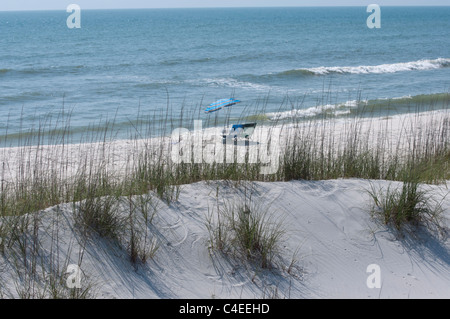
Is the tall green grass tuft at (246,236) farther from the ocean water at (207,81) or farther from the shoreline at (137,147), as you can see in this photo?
the ocean water at (207,81)

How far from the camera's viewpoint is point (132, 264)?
3.68m

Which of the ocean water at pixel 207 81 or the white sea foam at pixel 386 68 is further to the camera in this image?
the white sea foam at pixel 386 68

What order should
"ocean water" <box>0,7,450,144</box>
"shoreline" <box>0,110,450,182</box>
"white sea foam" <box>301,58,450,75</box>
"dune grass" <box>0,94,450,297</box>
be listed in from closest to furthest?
"dune grass" <box>0,94,450,297</box> → "shoreline" <box>0,110,450,182</box> → "ocean water" <box>0,7,450,144</box> → "white sea foam" <box>301,58,450,75</box>

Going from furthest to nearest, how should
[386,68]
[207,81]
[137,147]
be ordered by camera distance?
[386,68] < [207,81] < [137,147]

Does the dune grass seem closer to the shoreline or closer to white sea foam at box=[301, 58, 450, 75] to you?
the shoreline

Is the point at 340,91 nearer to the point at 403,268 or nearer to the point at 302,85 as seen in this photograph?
the point at 302,85

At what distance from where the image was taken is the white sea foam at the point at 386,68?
22.3 metres

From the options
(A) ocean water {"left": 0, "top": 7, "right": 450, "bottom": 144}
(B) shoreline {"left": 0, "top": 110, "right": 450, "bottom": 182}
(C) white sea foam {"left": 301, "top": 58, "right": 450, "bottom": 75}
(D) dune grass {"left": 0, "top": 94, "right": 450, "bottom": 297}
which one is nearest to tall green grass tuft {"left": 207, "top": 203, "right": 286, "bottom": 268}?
(D) dune grass {"left": 0, "top": 94, "right": 450, "bottom": 297}

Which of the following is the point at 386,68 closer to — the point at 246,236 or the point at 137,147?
the point at 137,147

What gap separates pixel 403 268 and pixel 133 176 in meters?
2.58

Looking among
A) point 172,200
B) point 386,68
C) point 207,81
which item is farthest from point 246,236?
point 386,68

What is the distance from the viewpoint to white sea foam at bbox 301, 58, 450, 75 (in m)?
22.3

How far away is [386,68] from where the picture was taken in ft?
75.8

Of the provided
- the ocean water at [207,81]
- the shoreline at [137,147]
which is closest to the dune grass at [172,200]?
the shoreline at [137,147]
